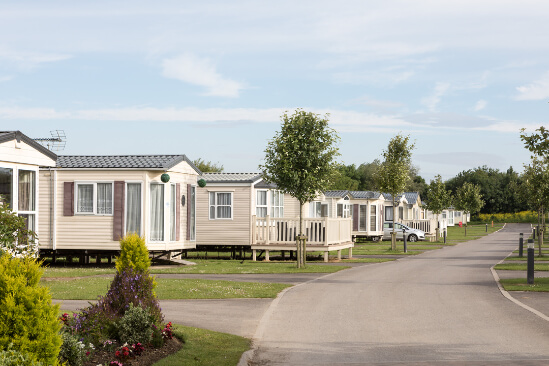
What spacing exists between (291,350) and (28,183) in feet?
41.2

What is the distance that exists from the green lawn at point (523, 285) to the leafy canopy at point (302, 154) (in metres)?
7.32

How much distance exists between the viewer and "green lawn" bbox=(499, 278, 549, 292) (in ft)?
55.2

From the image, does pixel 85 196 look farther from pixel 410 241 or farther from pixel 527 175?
pixel 410 241

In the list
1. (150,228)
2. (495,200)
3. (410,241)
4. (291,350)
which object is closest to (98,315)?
(291,350)

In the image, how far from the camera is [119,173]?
24547 mm

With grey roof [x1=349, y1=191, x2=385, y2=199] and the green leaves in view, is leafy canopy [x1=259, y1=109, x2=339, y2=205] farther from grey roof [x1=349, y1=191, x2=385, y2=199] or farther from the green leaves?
grey roof [x1=349, y1=191, x2=385, y2=199]

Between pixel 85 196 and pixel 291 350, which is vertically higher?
pixel 85 196

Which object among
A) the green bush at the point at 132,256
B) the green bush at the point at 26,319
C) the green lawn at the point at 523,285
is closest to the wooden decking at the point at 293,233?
the green lawn at the point at 523,285

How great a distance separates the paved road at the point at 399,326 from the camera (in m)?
9.19

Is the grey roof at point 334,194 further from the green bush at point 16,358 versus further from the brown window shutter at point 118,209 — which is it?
the green bush at point 16,358

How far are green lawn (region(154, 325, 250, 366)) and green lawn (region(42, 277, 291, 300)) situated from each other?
4.41 m

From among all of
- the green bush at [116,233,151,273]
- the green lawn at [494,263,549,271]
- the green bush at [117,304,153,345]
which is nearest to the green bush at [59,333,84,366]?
the green bush at [117,304,153,345]

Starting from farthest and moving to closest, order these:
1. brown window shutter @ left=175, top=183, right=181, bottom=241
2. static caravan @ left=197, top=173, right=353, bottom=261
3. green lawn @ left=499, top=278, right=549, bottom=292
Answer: static caravan @ left=197, top=173, right=353, bottom=261 → brown window shutter @ left=175, top=183, right=181, bottom=241 → green lawn @ left=499, top=278, right=549, bottom=292

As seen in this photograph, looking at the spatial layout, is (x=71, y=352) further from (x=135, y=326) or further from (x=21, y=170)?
(x=21, y=170)
